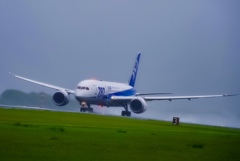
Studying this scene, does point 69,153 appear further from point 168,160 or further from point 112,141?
point 112,141

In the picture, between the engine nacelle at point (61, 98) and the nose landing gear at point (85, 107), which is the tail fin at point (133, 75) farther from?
the engine nacelle at point (61, 98)

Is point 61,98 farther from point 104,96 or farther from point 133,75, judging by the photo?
point 133,75

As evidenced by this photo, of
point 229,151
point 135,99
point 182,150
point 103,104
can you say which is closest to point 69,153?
point 182,150

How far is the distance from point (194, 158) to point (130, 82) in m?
78.4

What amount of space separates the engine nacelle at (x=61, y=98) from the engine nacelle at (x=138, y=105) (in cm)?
991

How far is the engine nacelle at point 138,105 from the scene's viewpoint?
81.8m

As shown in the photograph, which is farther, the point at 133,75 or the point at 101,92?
the point at 133,75

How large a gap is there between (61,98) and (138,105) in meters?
11.9

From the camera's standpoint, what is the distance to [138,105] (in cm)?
8319

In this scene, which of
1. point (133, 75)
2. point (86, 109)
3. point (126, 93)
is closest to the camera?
point (86, 109)

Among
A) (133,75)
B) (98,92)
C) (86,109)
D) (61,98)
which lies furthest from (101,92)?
(133,75)

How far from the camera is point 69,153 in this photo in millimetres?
20516

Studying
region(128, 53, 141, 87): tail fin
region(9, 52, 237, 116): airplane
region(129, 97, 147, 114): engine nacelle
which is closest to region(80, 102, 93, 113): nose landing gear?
region(9, 52, 237, 116): airplane

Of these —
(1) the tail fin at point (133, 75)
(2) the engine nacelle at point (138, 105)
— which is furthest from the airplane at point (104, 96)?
(1) the tail fin at point (133, 75)
